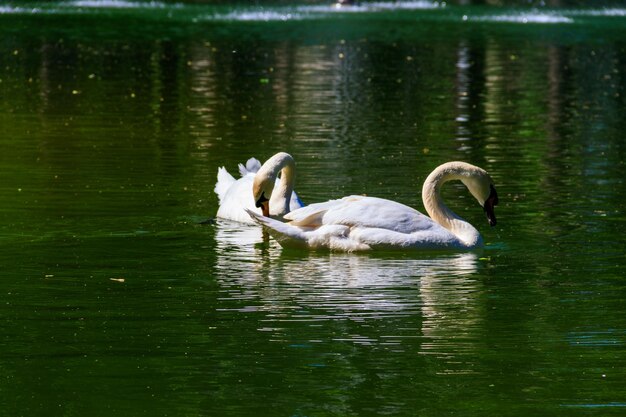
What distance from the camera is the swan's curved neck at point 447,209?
1268 centimetres

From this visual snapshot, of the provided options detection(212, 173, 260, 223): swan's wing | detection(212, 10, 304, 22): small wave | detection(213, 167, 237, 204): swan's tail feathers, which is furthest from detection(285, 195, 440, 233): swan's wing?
detection(212, 10, 304, 22): small wave

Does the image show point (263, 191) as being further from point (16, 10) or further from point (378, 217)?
point (16, 10)

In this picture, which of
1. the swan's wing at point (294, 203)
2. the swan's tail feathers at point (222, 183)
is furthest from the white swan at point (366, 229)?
the swan's tail feathers at point (222, 183)

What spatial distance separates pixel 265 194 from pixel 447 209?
61.6 inches

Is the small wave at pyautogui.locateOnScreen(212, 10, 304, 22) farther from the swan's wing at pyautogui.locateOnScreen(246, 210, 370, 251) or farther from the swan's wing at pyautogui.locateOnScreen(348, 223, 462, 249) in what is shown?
the swan's wing at pyautogui.locateOnScreen(348, 223, 462, 249)

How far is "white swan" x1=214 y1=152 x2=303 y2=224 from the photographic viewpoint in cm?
1348

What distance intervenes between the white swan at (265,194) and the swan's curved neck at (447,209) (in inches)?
48.6

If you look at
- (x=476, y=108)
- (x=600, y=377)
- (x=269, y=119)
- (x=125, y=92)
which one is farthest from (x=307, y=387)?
(x=125, y=92)

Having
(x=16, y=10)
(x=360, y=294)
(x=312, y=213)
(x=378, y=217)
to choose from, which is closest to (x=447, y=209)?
(x=378, y=217)

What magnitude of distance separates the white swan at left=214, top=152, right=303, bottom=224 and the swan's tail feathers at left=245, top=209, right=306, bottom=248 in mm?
827

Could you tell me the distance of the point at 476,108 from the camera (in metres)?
25.1

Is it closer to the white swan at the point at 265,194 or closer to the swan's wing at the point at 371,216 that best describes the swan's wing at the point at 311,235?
the swan's wing at the point at 371,216

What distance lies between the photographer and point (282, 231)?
1251cm

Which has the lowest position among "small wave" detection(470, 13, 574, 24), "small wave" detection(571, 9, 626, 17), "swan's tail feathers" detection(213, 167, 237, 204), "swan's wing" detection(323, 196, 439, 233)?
"small wave" detection(571, 9, 626, 17)
